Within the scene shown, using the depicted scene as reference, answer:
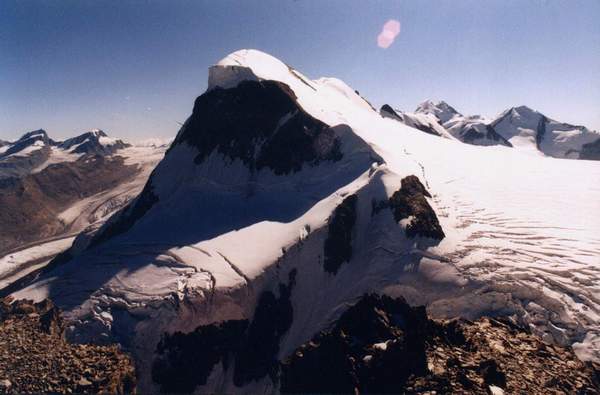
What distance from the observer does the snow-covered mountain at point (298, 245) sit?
28047 mm

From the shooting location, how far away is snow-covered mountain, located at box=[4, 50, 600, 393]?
28047 mm

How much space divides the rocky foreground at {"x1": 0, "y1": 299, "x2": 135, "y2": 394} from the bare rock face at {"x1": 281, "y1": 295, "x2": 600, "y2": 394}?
40.2 ft

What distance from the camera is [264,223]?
131 ft

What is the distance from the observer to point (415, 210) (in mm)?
35250

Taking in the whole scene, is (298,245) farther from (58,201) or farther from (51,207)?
(58,201)

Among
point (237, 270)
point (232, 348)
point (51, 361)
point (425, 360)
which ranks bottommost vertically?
point (232, 348)

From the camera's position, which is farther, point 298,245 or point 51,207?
point 51,207

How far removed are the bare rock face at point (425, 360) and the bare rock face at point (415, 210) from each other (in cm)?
901

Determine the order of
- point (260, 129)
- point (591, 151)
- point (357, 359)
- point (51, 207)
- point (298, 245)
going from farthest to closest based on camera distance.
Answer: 1. point (591, 151)
2. point (51, 207)
3. point (260, 129)
4. point (298, 245)
5. point (357, 359)

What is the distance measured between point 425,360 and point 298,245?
60.6 feet

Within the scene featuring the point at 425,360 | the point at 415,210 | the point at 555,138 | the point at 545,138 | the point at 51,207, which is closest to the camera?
the point at 425,360

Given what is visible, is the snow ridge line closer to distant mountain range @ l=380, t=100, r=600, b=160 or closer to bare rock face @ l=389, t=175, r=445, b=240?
bare rock face @ l=389, t=175, r=445, b=240

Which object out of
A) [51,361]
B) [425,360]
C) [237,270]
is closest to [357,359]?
[425,360]

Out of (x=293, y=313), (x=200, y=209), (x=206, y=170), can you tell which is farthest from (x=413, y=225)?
(x=206, y=170)
